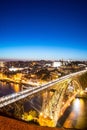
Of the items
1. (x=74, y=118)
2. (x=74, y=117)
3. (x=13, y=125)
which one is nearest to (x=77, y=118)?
(x=74, y=118)

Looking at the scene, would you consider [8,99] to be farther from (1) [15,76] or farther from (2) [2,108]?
(1) [15,76]

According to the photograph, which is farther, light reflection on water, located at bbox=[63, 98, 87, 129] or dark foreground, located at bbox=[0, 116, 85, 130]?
light reflection on water, located at bbox=[63, 98, 87, 129]

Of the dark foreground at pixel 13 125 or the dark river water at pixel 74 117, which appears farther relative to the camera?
the dark river water at pixel 74 117

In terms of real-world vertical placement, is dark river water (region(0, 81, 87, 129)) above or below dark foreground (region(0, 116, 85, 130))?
below

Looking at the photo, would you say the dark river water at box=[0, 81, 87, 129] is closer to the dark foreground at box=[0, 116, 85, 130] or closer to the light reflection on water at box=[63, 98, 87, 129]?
the light reflection on water at box=[63, 98, 87, 129]

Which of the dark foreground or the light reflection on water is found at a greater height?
the dark foreground

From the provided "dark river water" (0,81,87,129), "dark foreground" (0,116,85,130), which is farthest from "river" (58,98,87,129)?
"dark foreground" (0,116,85,130)

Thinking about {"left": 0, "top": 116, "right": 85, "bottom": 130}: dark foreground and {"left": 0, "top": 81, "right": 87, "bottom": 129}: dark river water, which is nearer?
{"left": 0, "top": 116, "right": 85, "bottom": 130}: dark foreground

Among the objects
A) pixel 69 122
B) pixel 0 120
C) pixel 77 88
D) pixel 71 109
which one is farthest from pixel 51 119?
pixel 77 88

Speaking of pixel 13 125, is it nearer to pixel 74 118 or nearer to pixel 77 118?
pixel 74 118

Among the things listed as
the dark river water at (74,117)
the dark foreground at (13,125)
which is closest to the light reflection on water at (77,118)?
the dark river water at (74,117)

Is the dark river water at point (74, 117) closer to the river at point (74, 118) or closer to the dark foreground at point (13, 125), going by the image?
the river at point (74, 118)

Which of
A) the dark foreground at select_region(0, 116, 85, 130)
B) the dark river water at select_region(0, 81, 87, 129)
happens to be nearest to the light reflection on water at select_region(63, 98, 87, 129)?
the dark river water at select_region(0, 81, 87, 129)
